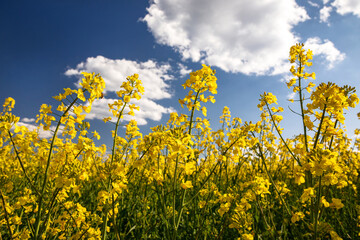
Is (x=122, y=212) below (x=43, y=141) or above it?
below

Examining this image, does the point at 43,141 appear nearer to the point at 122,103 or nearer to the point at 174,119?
the point at 122,103

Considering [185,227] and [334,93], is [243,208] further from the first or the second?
[334,93]

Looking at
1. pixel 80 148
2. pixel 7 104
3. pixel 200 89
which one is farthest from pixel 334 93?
pixel 7 104

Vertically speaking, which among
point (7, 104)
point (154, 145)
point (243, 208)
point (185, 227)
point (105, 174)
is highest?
point (7, 104)

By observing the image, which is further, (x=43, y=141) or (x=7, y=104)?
(x=7, y=104)

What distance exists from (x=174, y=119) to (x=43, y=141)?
155 cm

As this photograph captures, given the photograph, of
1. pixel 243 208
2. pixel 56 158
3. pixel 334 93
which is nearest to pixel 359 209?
pixel 243 208

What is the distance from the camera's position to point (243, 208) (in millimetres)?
2531

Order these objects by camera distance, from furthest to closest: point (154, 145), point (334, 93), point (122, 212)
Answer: point (122, 212), point (154, 145), point (334, 93)

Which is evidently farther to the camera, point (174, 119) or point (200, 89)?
point (174, 119)

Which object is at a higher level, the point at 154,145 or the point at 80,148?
the point at 154,145

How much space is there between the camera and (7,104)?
2.31 m

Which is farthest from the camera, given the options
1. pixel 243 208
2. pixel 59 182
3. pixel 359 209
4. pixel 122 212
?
pixel 122 212

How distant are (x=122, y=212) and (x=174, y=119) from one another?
179 cm
